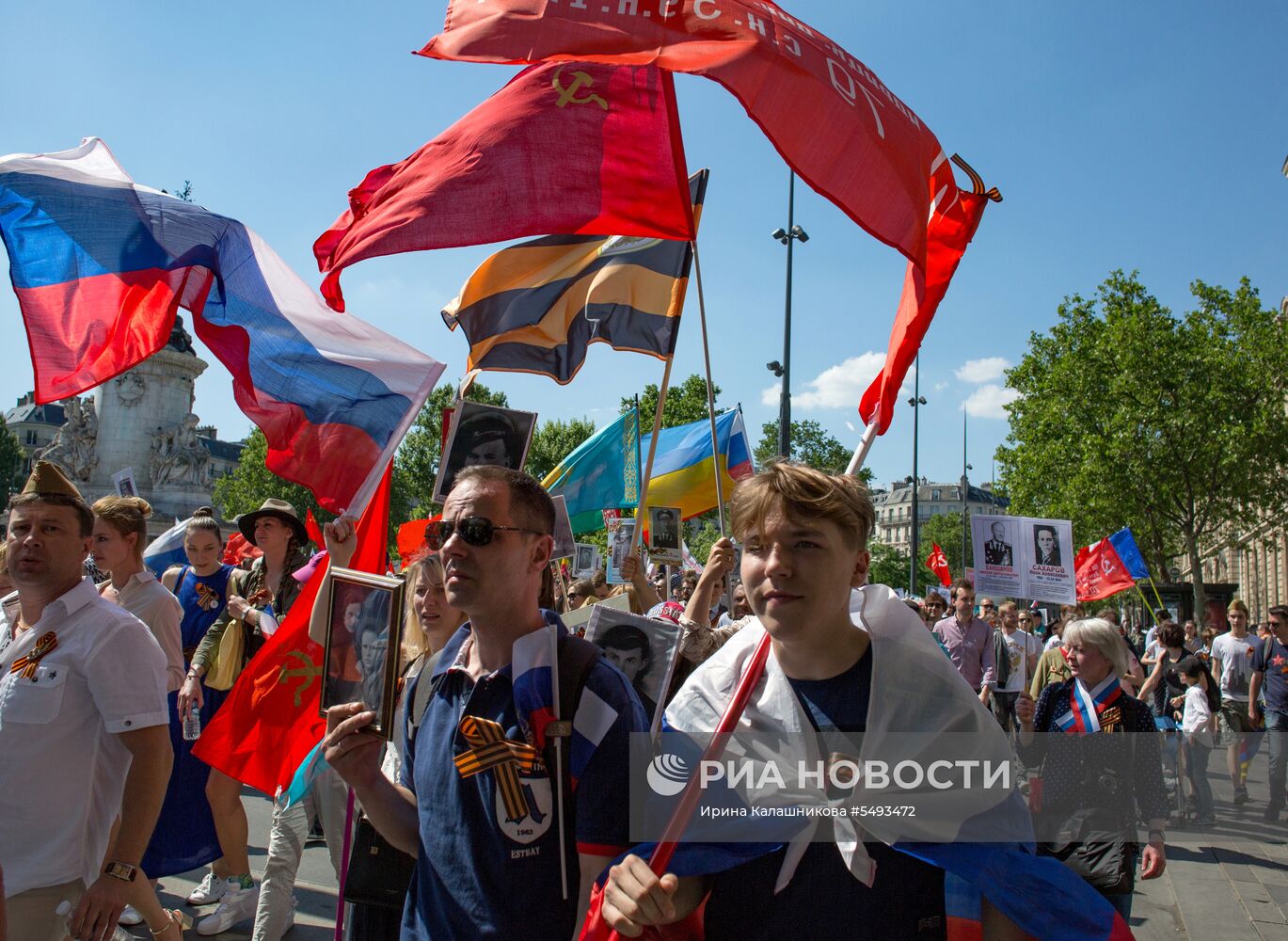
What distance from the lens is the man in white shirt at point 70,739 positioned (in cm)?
297

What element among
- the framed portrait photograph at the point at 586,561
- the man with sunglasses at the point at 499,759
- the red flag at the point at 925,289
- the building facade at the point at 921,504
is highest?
the building facade at the point at 921,504

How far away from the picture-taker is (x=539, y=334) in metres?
5.77

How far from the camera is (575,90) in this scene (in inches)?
158

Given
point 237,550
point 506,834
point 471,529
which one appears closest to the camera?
point 506,834

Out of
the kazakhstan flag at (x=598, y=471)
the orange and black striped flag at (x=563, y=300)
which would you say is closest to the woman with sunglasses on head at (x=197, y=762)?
the orange and black striped flag at (x=563, y=300)

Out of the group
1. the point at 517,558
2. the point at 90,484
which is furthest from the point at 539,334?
the point at 90,484

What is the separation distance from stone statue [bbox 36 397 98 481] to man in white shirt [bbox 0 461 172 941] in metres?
35.3

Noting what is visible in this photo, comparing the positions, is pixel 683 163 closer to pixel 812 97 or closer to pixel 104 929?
pixel 812 97

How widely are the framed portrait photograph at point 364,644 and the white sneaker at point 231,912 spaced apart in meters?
3.36

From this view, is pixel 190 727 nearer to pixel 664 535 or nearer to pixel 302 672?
pixel 302 672

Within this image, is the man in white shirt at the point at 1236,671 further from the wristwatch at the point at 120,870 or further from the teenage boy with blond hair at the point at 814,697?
the wristwatch at the point at 120,870

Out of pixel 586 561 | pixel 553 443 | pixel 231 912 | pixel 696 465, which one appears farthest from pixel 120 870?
pixel 553 443

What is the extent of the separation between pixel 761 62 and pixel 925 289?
104cm

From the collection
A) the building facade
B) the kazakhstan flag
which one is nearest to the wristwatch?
the kazakhstan flag
